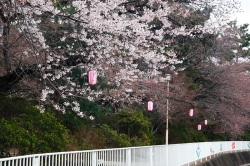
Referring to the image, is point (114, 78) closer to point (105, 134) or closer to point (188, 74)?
point (105, 134)

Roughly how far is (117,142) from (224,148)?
9717 mm

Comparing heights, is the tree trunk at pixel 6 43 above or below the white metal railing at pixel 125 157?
above

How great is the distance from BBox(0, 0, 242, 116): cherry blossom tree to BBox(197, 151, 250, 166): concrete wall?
261 inches

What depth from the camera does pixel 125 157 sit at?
8.91 m

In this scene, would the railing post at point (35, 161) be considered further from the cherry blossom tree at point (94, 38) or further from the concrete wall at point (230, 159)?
the concrete wall at point (230, 159)

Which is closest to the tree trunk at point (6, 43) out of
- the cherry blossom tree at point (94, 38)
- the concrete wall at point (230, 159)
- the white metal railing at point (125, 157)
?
the cherry blossom tree at point (94, 38)

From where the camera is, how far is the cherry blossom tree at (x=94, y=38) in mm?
8328

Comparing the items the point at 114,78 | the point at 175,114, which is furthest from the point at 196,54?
the point at 114,78

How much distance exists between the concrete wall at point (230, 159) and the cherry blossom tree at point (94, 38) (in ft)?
21.7

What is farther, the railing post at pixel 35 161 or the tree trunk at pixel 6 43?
the tree trunk at pixel 6 43

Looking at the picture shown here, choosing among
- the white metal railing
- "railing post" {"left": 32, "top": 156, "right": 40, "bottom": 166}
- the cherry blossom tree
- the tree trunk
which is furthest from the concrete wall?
"railing post" {"left": 32, "top": 156, "right": 40, "bottom": 166}

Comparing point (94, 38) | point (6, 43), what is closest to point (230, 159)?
point (94, 38)

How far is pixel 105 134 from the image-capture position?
1595cm

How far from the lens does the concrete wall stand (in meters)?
17.5
